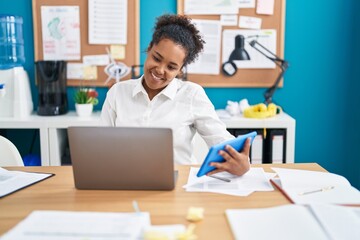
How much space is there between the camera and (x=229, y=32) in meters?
2.84

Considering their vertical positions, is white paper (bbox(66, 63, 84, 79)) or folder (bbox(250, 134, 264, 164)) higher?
white paper (bbox(66, 63, 84, 79))

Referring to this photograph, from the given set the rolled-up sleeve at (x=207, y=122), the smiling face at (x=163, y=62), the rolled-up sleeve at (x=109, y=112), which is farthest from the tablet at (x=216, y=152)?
the rolled-up sleeve at (x=109, y=112)

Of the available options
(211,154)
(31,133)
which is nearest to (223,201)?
(211,154)

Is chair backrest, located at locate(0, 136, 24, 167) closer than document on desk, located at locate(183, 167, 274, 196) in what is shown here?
No

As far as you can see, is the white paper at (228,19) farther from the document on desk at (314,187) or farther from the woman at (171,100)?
the document on desk at (314,187)

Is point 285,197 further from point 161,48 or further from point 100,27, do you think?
point 100,27

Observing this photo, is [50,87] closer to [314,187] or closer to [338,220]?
[314,187]

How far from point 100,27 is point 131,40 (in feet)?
0.76

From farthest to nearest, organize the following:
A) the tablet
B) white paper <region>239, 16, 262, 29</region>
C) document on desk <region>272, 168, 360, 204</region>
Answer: white paper <region>239, 16, 262, 29</region>, the tablet, document on desk <region>272, 168, 360, 204</region>

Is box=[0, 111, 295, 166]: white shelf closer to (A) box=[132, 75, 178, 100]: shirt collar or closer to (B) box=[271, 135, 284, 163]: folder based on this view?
(B) box=[271, 135, 284, 163]: folder

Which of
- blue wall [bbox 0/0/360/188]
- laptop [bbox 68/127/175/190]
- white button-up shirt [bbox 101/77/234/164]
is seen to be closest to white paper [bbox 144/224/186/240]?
laptop [bbox 68/127/175/190]

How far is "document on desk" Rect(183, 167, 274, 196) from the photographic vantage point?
1225 millimetres

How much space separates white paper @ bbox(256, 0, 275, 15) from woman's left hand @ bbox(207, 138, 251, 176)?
1736mm

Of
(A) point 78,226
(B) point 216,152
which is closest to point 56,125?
(B) point 216,152
